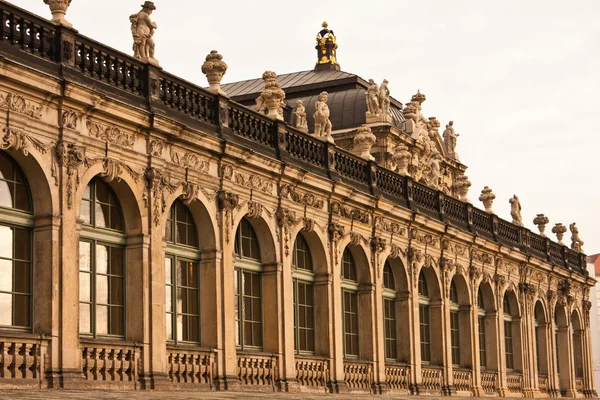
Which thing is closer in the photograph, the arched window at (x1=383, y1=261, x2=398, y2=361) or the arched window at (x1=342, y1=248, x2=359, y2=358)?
the arched window at (x1=342, y1=248, x2=359, y2=358)

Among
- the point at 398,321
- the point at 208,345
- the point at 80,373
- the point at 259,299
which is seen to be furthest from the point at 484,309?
the point at 80,373

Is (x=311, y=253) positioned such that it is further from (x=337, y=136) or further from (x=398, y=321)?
(x=337, y=136)

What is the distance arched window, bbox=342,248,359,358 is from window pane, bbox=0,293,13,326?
12212 mm

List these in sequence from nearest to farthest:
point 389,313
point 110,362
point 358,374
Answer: point 110,362, point 358,374, point 389,313

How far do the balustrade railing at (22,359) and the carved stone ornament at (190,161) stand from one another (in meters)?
5.02

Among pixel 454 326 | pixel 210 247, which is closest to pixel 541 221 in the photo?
pixel 454 326

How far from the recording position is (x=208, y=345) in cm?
2466

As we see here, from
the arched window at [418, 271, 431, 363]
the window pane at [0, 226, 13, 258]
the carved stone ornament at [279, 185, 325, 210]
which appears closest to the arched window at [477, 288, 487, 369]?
the arched window at [418, 271, 431, 363]

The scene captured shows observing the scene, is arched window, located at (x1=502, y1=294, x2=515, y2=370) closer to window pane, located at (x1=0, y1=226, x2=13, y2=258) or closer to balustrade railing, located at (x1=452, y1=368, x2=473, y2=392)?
balustrade railing, located at (x1=452, y1=368, x2=473, y2=392)

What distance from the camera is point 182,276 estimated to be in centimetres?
2448

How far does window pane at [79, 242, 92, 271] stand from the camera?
21.5m

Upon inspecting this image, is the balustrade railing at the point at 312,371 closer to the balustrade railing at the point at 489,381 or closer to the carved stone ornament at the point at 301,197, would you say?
the carved stone ornament at the point at 301,197

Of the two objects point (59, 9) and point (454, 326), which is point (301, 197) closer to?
point (59, 9)

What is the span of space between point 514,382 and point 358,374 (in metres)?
12.1
